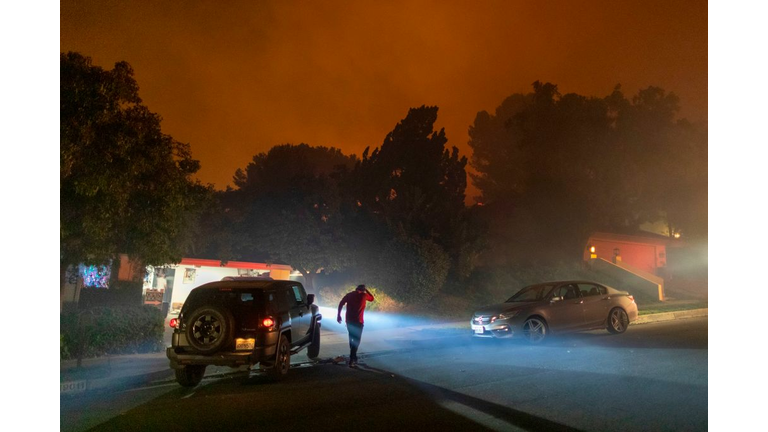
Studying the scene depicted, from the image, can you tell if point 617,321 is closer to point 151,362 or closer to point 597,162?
point 151,362

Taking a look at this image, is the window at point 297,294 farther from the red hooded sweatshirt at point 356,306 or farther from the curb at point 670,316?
the curb at point 670,316

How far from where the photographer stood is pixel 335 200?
29422 mm

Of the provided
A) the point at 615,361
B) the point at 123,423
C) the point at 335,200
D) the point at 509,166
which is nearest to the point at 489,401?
the point at 615,361

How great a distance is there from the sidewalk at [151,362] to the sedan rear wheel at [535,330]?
299cm

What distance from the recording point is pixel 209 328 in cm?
805

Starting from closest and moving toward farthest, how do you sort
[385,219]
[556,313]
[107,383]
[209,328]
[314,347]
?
[209,328], [107,383], [314,347], [556,313], [385,219]

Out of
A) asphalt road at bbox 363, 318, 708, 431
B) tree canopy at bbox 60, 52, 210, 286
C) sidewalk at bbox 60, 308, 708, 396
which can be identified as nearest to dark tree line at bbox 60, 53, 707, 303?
tree canopy at bbox 60, 52, 210, 286

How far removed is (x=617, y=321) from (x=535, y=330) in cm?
313

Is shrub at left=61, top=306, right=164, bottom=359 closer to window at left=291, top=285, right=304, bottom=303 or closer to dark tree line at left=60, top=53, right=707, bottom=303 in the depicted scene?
dark tree line at left=60, top=53, right=707, bottom=303

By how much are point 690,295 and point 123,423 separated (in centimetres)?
3174

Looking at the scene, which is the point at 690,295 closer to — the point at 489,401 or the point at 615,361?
the point at 615,361

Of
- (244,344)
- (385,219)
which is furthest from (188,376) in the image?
(385,219)

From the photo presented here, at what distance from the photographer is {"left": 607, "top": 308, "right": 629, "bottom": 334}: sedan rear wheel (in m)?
13.4

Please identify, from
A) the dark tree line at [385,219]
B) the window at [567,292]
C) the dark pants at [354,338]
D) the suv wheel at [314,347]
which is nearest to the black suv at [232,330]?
the dark pants at [354,338]
